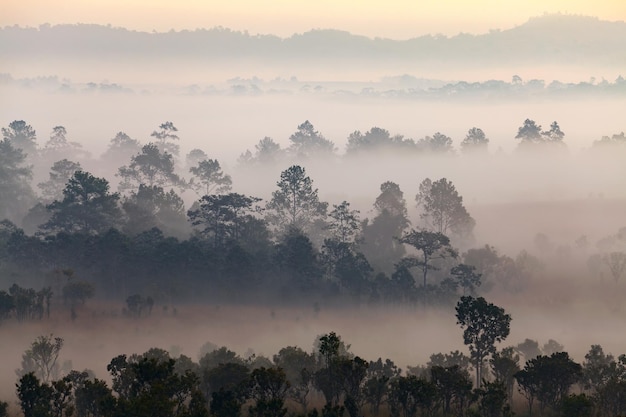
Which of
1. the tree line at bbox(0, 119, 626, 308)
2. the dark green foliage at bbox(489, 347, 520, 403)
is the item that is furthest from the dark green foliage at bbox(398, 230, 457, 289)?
the dark green foliage at bbox(489, 347, 520, 403)

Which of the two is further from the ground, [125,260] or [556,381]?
[125,260]

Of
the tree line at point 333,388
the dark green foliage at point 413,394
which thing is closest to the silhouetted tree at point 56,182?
the tree line at point 333,388

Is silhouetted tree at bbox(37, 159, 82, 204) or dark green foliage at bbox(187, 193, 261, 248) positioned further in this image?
silhouetted tree at bbox(37, 159, 82, 204)

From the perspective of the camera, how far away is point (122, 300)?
132250 millimetres

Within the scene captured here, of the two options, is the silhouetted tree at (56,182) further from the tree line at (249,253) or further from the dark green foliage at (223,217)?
the dark green foliage at (223,217)

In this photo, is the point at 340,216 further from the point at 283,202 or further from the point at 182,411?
the point at 182,411

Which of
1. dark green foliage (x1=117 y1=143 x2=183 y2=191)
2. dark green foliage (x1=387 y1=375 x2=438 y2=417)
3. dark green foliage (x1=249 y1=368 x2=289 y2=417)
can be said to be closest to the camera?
dark green foliage (x1=249 y1=368 x2=289 y2=417)

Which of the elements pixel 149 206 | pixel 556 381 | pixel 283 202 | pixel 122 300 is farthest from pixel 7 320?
pixel 556 381

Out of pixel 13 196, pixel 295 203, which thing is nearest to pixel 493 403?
pixel 295 203

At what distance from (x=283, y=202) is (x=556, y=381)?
8099 centimetres

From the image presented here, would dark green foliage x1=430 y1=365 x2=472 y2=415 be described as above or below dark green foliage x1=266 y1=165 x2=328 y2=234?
below

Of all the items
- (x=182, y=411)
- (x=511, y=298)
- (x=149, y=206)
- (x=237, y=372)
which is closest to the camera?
(x=182, y=411)

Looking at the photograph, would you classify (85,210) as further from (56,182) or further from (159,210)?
(56,182)

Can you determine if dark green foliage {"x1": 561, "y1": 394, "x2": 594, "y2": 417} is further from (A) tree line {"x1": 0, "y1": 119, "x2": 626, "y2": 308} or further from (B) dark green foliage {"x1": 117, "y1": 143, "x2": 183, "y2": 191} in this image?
(B) dark green foliage {"x1": 117, "y1": 143, "x2": 183, "y2": 191}
